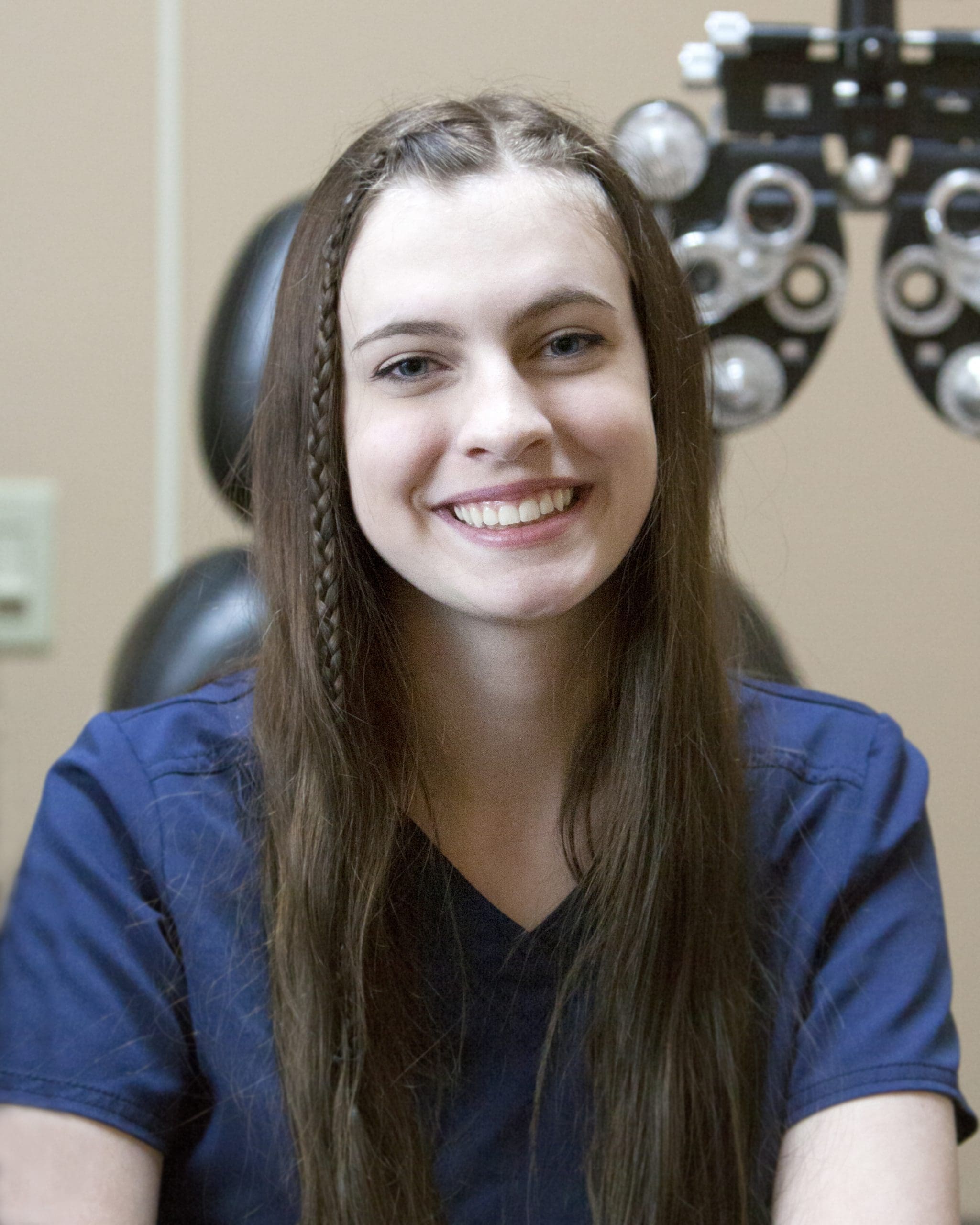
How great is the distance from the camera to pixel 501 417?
29.5 inches

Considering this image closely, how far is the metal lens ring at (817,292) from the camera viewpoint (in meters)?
1.23

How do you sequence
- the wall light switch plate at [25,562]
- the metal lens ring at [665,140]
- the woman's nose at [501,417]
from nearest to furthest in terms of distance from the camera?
the woman's nose at [501,417], the metal lens ring at [665,140], the wall light switch plate at [25,562]

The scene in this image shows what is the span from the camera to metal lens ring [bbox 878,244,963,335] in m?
1.24

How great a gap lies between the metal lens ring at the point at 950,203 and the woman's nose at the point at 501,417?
0.64 m

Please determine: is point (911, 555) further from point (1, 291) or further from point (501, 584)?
point (1, 291)

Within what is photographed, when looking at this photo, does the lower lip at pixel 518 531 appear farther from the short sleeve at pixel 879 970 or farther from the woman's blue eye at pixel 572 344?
the short sleeve at pixel 879 970

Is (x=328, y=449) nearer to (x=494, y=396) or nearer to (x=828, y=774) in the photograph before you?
(x=494, y=396)

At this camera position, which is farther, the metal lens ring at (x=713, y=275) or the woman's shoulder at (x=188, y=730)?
the metal lens ring at (x=713, y=275)

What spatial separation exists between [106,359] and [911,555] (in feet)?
3.05

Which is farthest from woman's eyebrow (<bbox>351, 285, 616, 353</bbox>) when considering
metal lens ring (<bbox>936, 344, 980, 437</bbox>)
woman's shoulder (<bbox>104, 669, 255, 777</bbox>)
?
metal lens ring (<bbox>936, 344, 980, 437</bbox>)

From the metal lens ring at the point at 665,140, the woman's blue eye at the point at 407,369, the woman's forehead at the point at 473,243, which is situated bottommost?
the woman's blue eye at the point at 407,369

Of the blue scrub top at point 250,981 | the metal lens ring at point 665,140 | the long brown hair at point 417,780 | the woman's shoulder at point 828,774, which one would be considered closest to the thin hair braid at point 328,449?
the long brown hair at point 417,780

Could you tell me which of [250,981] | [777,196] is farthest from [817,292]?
[250,981]

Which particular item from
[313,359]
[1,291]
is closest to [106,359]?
[1,291]
